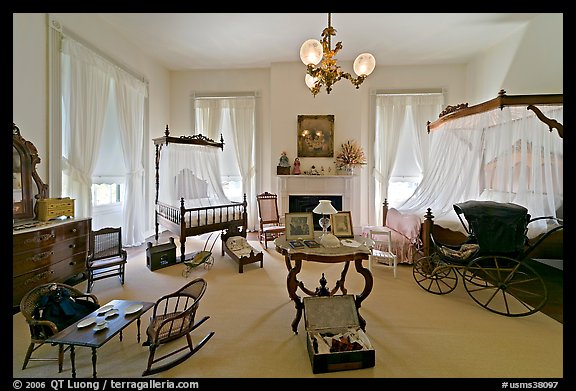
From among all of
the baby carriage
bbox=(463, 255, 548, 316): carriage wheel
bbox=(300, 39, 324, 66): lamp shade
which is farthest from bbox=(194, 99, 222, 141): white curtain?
bbox=(463, 255, 548, 316): carriage wheel

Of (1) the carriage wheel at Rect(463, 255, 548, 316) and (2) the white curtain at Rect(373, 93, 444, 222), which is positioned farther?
(2) the white curtain at Rect(373, 93, 444, 222)

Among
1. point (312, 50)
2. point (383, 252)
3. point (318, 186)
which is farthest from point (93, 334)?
point (318, 186)

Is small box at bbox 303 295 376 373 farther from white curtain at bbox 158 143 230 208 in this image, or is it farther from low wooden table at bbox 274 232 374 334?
white curtain at bbox 158 143 230 208

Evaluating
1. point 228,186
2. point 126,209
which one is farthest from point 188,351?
point 228,186

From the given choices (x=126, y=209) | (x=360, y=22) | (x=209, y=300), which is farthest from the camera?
(x=126, y=209)

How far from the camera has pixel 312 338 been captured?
232cm

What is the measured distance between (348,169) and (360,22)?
10.3 ft

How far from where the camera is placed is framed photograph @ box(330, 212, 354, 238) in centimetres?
318

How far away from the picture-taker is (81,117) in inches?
176

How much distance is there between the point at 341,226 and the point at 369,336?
1.18m

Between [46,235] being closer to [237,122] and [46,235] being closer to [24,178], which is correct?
[24,178]

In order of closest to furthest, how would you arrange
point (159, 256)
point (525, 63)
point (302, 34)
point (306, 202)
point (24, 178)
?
point (24, 178), point (159, 256), point (525, 63), point (302, 34), point (306, 202)

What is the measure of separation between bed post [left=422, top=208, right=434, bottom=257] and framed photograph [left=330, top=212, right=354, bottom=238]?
1692mm
